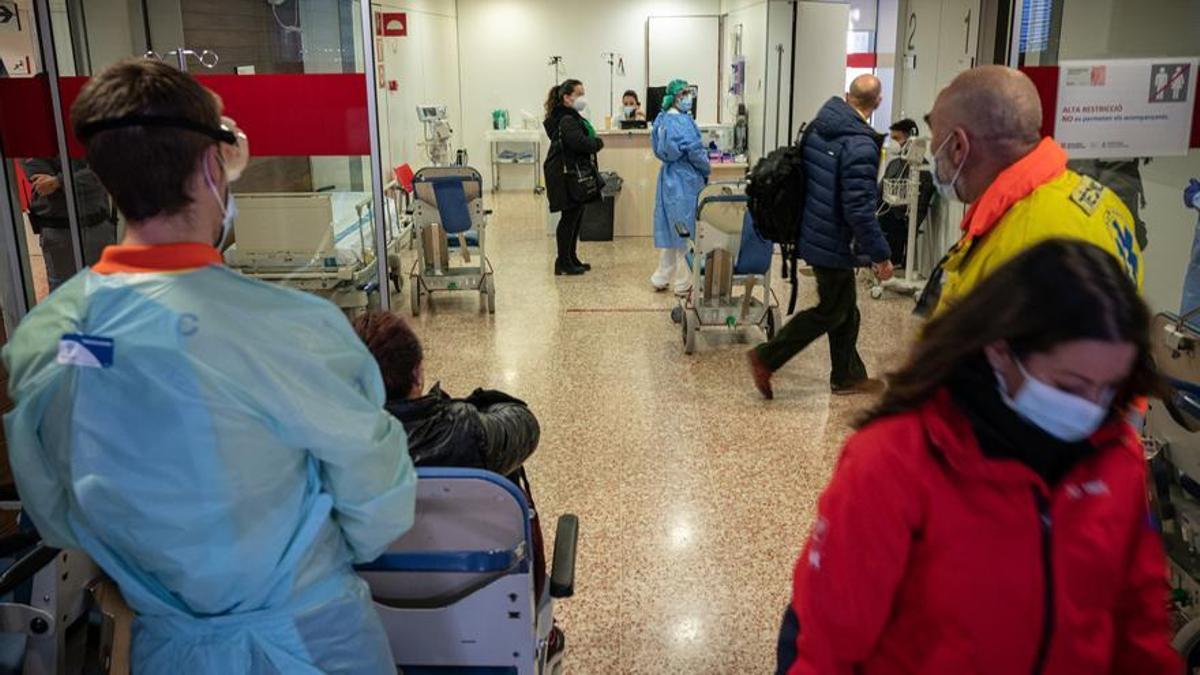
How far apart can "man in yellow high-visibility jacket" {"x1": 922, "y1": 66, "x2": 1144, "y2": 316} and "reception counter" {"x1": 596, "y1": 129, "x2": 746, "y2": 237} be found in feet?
22.2

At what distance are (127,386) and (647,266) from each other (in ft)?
22.3

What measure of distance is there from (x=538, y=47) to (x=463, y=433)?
460 inches

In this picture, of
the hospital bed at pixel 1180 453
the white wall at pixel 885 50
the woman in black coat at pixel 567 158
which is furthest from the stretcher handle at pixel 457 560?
the white wall at pixel 885 50

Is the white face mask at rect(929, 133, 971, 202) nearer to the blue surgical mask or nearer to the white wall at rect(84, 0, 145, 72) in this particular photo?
the blue surgical mask

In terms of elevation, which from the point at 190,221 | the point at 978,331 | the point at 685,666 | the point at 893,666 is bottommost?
the point at 685,666

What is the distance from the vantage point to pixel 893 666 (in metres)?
1.25

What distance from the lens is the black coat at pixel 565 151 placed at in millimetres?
7398

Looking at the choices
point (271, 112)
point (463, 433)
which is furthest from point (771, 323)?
point (463, 433)

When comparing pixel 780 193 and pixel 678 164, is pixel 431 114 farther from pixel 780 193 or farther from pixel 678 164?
pixel 780 193

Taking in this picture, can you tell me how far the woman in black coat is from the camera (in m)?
7.42

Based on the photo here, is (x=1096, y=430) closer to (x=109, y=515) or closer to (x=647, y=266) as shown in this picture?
(x=109, y=515)

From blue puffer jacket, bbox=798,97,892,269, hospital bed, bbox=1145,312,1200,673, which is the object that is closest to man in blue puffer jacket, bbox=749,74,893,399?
blue puffer jacket, bbox=798,97,892,269

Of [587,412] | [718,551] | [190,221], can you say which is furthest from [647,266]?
[190,221]

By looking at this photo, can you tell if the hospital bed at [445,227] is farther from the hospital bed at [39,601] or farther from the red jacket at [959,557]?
the red jacket at [959,557]
